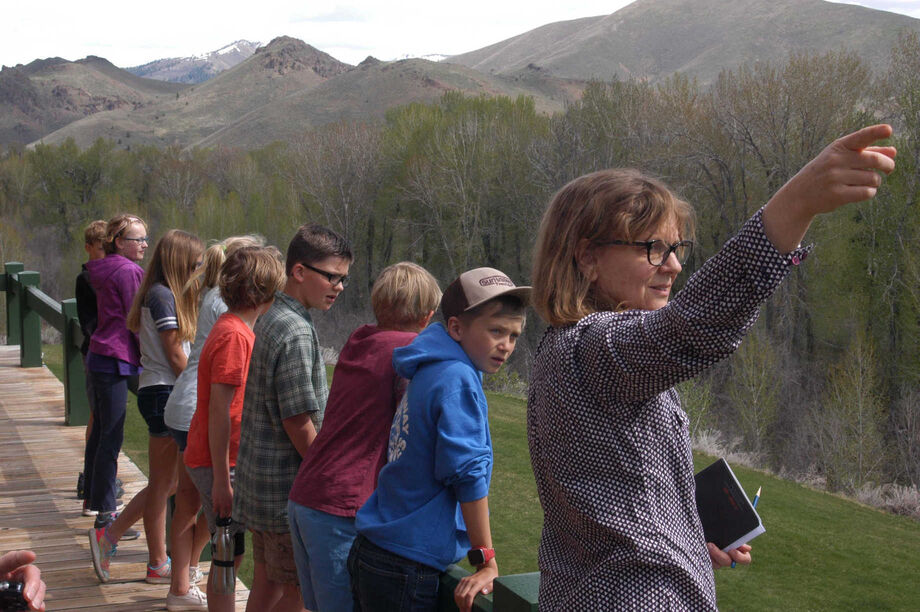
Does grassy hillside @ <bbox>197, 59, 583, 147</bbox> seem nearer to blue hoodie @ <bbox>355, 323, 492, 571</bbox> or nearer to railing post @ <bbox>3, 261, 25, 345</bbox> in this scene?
railing post @ <bbox>3, 261, 25, 345</bbox>

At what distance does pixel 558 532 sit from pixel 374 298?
136cm

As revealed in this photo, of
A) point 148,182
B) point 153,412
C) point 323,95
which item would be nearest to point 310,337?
point 153,412

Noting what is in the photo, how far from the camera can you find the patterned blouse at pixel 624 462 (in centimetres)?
137

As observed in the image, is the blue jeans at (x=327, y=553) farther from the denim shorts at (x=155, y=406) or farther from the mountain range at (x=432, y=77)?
the mountain range at (x=432, y=77)

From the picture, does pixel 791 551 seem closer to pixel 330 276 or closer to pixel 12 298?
pixel 330 276

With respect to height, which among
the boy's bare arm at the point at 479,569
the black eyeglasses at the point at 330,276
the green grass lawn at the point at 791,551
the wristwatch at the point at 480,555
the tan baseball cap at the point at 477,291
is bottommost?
the green grass lawn at the point at 791,551

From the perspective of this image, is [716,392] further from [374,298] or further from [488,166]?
[374,298]

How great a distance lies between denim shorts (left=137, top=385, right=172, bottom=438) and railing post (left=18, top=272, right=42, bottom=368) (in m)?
4.91

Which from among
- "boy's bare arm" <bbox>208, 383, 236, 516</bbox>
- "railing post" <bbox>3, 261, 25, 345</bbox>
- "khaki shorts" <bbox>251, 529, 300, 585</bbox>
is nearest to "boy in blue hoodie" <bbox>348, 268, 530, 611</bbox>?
"khaki shorts" <bbox>251, 529, 300, 585</bbox>

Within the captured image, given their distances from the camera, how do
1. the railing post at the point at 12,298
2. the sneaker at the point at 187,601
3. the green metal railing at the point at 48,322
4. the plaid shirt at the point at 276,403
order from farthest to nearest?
1. the railing post at the point at 12,298
2. the green metal railing at the point at 48,322
3. the sneaker at the point at 187,601
4. the plaid shirt at the point at 276,403

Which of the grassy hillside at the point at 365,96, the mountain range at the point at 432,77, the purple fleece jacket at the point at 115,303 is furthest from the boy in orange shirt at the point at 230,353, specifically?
the grassy hillside at the point at 365,96

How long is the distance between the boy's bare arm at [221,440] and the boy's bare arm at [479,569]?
1.41 meters

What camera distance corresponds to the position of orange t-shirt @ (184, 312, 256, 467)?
135 inches

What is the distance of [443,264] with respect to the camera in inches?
2005
